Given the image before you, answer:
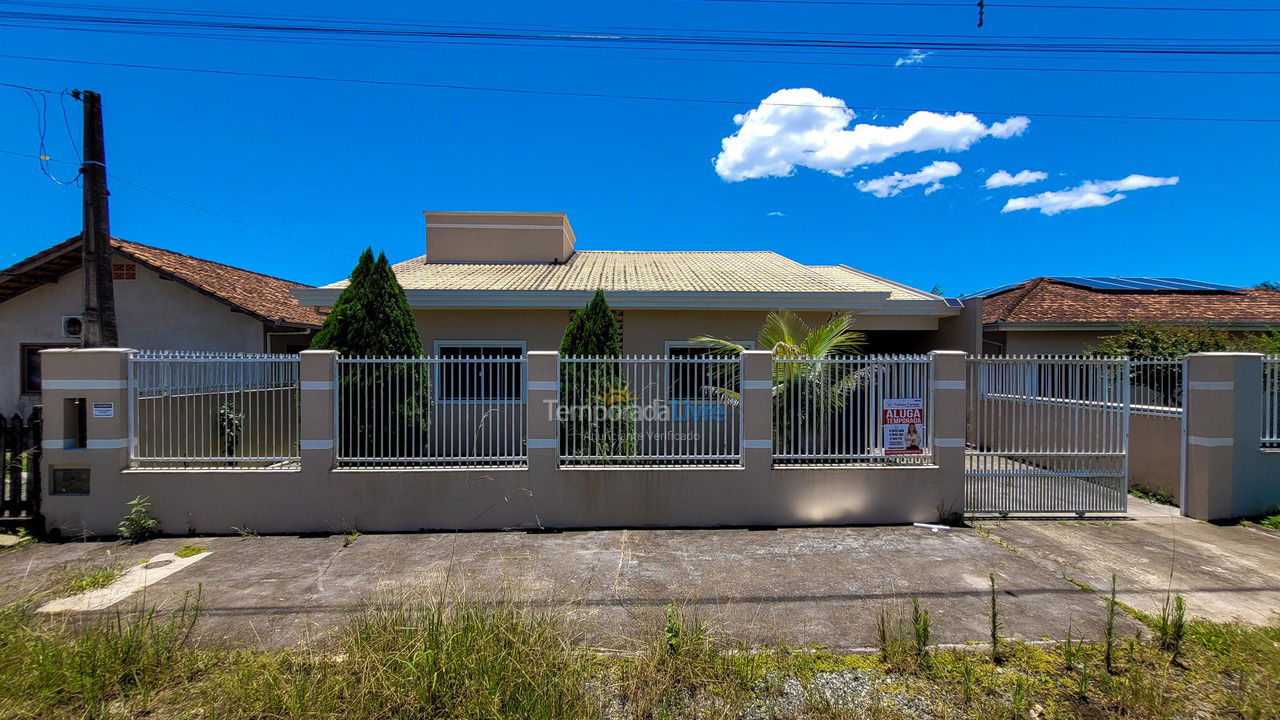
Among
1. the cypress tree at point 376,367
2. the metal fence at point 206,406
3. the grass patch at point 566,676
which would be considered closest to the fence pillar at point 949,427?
the grass patch at point 566,676

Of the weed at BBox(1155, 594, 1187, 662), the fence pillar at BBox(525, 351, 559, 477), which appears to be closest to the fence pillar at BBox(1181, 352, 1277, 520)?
the weed at BBox(1155, 594, 1187, 662)

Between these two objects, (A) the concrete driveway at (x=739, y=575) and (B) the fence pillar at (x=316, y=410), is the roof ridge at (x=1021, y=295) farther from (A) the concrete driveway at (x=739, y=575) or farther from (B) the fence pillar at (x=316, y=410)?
(B) the fence pillar at (x=316, y=410)

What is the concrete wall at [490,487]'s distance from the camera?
231 inches

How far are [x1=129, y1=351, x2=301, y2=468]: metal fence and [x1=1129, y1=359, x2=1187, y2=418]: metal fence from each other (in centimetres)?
1113

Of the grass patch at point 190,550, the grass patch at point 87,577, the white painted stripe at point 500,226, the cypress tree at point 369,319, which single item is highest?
the white painted stripe at point 500,226

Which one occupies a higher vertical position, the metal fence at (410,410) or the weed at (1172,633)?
the metal fence at (410,410)

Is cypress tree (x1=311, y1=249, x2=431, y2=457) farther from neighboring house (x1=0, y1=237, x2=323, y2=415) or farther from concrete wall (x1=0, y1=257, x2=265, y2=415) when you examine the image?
concrete wall (x1=0, y1=257, x2=265, y2=415)

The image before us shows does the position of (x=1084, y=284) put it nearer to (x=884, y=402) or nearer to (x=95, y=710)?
(x=884, y=402)

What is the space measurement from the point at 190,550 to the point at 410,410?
2563 mm

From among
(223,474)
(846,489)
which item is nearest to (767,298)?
(846,489)

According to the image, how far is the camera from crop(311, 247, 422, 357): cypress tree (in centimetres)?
715

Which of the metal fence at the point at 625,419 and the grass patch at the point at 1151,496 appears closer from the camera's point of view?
the metal fence at the point at 625,419

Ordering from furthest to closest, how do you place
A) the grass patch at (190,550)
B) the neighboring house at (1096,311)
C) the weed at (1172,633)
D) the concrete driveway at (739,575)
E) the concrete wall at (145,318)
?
the concrete wall at (145,318), the neighboring house at (1096,311), the grass patch at (190,550), the concrete driveway at (739,575), the weed at (1172,633)

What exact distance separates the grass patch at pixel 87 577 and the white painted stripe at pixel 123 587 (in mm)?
69
